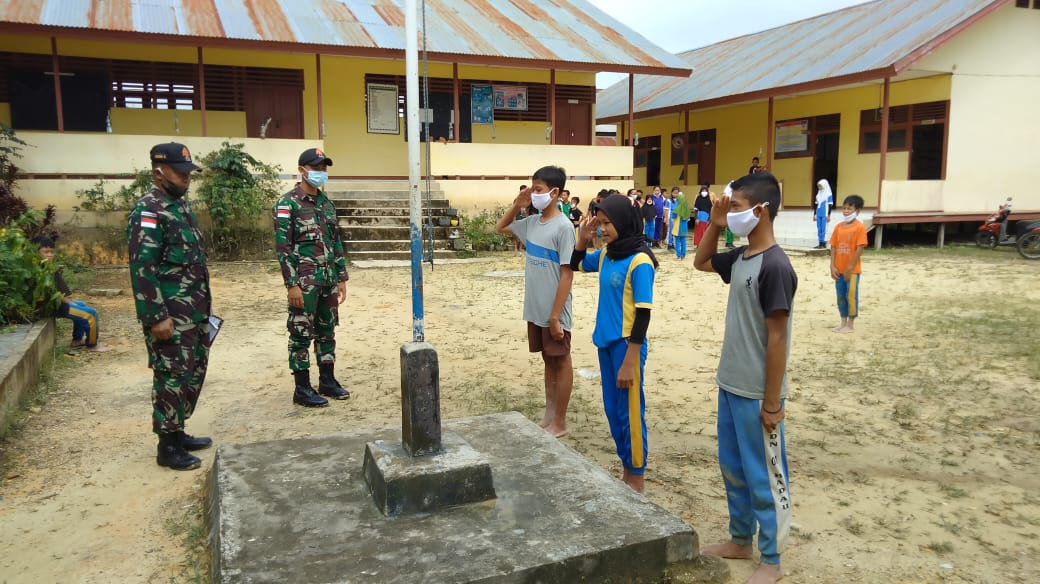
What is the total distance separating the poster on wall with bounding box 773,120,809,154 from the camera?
758 inches

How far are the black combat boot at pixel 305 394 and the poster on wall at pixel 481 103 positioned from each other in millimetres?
13406

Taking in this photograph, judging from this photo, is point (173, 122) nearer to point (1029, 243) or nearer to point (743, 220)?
point (743, 220)

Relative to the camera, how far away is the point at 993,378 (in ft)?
18.3

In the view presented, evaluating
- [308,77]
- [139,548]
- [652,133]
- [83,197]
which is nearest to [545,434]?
[139,548]

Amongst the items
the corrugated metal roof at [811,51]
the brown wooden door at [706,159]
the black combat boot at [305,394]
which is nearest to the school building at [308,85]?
the corrugated metal roof at [811,51]

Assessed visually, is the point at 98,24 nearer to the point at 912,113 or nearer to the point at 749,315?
the point at 749,315

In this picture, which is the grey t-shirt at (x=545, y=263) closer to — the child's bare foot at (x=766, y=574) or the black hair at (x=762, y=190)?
the black hair at (x=762, y=190)

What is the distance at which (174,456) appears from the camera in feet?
13.1

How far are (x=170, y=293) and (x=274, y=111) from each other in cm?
1298

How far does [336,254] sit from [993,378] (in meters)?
5.03

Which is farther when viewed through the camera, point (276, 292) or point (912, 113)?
point (912, 113)

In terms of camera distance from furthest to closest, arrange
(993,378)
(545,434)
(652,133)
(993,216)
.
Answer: (652,133) → (993,216) → (993,378) → (545,434)

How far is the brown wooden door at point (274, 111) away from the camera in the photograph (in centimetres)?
1558

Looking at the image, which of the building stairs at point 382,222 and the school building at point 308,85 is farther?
the building stairs at point 382,222
